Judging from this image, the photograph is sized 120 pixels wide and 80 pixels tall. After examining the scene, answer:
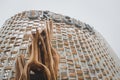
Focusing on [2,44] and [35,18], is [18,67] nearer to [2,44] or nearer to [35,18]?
[2,44]

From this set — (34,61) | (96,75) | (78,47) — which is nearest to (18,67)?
(34,61)

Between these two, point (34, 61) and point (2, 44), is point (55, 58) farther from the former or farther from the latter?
point (2, 44)

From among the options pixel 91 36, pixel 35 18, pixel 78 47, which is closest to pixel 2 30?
pixel 35 18

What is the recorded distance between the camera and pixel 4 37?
356 cm

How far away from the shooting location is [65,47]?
11.3 feet

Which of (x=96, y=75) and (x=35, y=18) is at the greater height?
(x=35, y=18)

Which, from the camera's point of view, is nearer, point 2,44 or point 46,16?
point 2,44

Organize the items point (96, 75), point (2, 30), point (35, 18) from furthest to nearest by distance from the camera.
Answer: point (35, 18) < point (2, 30) < point (96, 75)

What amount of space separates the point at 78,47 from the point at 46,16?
1.12m

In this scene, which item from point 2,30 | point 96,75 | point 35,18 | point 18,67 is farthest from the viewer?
point 35,18

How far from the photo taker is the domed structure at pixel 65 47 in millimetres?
3033

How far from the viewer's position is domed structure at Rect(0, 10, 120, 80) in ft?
9.95

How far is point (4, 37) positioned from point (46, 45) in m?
1.77

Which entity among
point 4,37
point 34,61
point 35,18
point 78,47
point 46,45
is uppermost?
point 35,18
